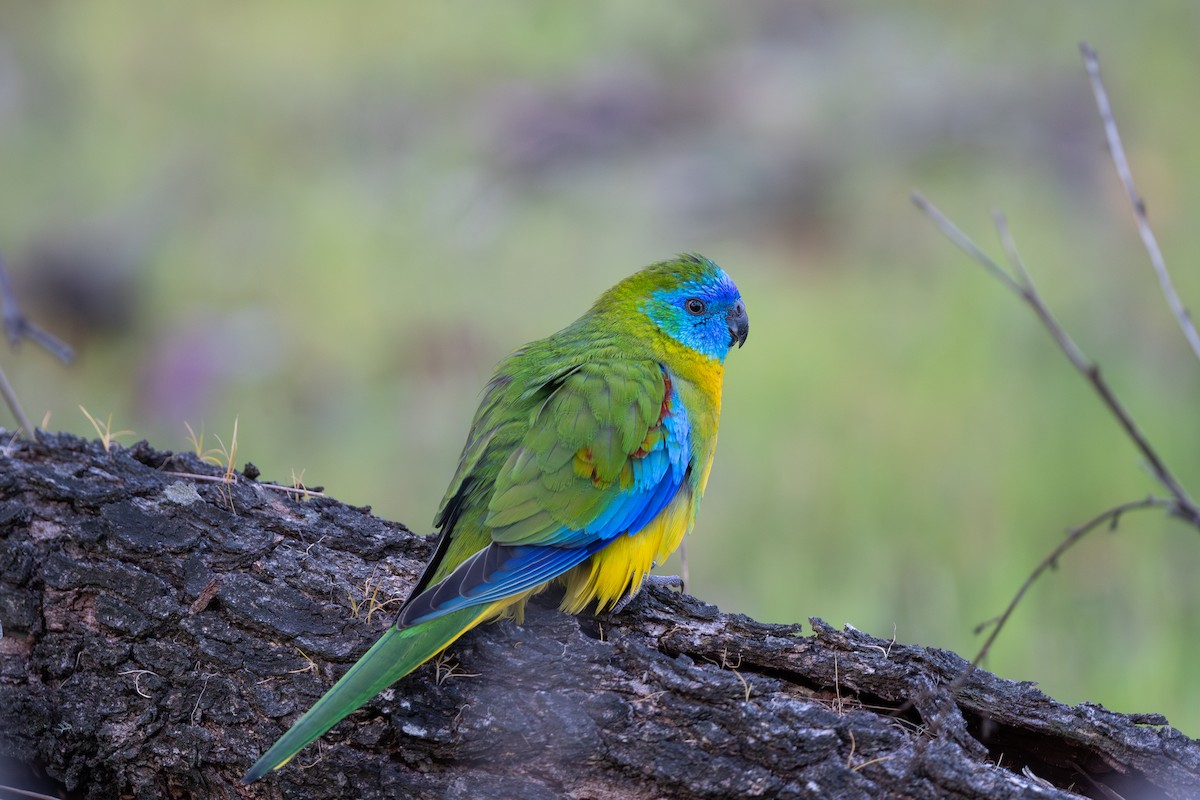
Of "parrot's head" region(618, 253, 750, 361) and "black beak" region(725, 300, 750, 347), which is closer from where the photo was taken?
"parrot's head" region(618, 253, 750, 361)

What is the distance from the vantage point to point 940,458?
604 cm

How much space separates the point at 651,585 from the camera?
2996 millimetres

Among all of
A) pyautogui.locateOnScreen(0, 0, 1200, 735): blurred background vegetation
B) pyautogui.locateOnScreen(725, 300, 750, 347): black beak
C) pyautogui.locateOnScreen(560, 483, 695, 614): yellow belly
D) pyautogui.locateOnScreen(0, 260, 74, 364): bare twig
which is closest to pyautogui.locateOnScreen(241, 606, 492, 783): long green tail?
pyautogui.locateOnScreen(560, 483, 695, 614): yellow belly

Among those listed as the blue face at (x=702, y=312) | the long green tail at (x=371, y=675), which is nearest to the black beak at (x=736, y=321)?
the blue face at (x=702, y=312)

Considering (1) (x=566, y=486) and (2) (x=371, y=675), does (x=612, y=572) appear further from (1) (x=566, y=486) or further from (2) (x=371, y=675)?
(2) (x=371, y=675)

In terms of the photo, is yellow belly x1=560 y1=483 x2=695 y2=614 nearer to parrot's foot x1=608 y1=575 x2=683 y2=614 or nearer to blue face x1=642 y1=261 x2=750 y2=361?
parrot's foot x1=608 y1=575 x2=683 y2=614

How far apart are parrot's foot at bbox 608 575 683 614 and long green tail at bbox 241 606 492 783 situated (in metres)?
0.45

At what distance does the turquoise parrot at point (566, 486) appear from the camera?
2.54 m

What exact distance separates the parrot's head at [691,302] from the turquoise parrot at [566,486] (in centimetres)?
4

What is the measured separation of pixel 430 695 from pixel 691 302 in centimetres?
165

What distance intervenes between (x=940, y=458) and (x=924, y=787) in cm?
393

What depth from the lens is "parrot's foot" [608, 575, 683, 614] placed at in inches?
114

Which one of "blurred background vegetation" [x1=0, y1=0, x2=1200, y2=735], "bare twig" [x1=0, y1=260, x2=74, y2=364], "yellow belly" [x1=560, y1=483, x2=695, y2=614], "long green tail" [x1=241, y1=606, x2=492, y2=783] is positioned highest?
"blurred background vegetation" [x1=0, y1=0, x2=1200, y2=735]

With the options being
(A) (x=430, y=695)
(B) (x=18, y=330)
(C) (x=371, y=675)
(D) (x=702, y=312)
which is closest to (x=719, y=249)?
(D) (x=702, y=312)
